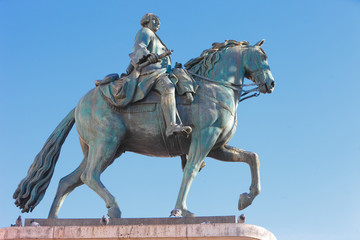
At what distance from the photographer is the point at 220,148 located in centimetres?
1274

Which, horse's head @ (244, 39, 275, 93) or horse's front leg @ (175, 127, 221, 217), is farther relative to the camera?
horse's head @ (244, 39, 275, 93)

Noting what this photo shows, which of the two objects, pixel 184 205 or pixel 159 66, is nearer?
pixel 184 205

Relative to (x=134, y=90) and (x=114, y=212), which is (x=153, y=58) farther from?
(x=114, y=212)

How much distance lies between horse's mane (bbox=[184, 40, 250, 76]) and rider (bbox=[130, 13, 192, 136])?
501 mm

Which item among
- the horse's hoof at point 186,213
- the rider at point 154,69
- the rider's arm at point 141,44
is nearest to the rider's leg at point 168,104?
the rider at point 154,69

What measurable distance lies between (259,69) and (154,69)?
2.12m

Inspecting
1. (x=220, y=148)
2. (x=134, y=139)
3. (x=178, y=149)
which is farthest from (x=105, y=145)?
(x=220, y=148)

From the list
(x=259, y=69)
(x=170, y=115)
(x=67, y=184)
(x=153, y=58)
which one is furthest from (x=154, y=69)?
(x=67, y=184)

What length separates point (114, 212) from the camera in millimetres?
11531

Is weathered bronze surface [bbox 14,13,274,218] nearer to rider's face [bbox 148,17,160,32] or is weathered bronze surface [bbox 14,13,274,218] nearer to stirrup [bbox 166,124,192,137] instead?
stirrup [bbox 166,124,192,137]

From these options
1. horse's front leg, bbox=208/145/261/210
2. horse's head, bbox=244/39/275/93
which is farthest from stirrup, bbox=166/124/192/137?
horse's head, bbox=244/39/275/93

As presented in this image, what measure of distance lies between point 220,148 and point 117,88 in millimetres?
2322

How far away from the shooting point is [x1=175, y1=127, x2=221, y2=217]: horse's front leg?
11.7 metres

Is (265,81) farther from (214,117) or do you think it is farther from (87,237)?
(87,237)
